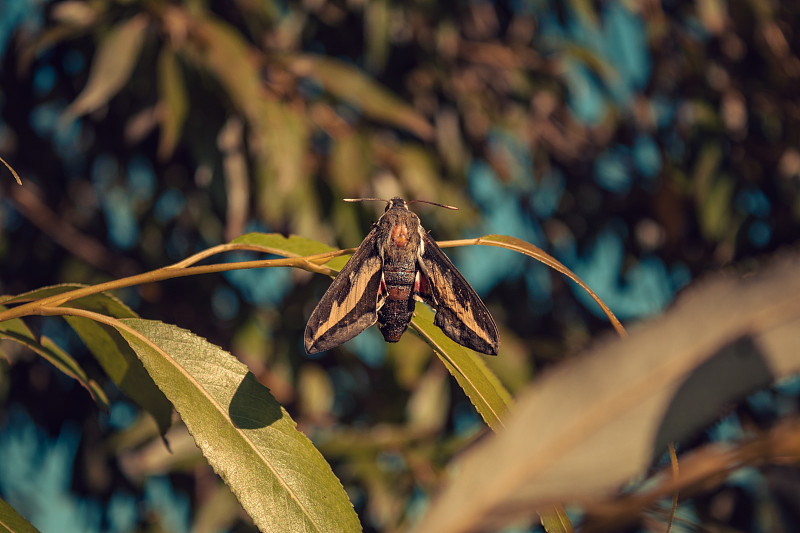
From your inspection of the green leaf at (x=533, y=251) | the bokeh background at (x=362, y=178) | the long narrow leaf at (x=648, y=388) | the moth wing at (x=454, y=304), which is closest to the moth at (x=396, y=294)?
the moth wing at (x=454, y=304)

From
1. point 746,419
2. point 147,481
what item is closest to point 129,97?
point 147,481

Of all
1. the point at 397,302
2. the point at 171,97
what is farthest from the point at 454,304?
the point at 171,97

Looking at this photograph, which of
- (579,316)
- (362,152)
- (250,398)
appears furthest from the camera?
(579,316)

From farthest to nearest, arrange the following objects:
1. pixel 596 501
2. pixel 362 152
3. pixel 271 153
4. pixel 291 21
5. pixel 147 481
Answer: pixel 147 481 < pixel 291 21 < pixel 362 152 < pixel 271 153 < pixel 596 501

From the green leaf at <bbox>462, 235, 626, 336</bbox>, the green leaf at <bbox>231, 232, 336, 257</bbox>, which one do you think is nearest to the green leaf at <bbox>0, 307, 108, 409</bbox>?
the green leaf at <bbox>231, 232, 336, 257</bbox>

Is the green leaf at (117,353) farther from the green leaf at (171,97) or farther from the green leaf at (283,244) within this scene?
the green leaf at (171,97)

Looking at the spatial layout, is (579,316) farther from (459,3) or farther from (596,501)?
(596,501)

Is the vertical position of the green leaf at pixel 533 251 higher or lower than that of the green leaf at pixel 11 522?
higher
